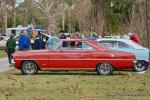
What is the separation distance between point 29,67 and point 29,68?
0.04 m

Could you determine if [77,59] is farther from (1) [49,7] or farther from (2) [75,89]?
(1) [49,7]

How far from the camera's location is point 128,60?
2048 cm

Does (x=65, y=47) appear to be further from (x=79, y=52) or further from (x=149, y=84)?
(x=149, y=84)

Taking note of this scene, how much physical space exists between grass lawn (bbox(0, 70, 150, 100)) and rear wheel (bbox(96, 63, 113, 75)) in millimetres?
2333

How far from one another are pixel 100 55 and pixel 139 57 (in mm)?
3329

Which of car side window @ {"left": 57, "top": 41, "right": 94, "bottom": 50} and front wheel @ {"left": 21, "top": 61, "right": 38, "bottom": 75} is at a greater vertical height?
car side window @ {"left": 57, "top": 41, "right": 94, "bottom": 50}

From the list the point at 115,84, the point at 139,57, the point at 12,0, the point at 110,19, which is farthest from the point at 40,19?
the point at 115,84

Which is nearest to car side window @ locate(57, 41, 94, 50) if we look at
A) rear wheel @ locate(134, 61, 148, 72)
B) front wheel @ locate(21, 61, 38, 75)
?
front wheel @ locate(21, 61, 38, 75)

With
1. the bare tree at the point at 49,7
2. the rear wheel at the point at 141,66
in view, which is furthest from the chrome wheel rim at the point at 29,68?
the bare tree at the point at 49,7

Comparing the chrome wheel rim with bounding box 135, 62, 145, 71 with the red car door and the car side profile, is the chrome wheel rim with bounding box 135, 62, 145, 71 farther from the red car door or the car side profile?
the red car door

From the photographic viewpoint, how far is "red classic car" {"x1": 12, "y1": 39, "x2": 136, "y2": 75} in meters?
20.6

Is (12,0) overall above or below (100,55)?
above

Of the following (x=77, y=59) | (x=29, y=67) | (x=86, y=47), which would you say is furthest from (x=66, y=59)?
(x=29, y=67)

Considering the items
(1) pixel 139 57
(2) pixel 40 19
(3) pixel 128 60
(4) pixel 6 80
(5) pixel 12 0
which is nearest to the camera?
(4) pixel 6 80
